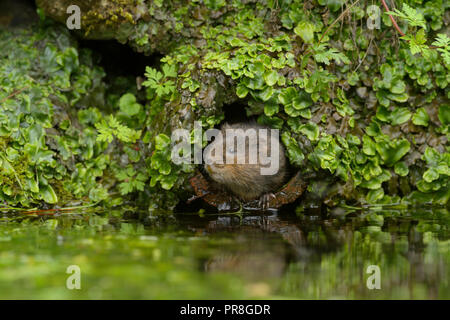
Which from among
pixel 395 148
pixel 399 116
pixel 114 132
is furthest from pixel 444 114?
pixel 114 132

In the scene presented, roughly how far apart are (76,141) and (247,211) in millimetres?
1944

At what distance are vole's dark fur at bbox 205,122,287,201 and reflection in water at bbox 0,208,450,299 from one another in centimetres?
45

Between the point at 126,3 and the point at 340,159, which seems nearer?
the point at 340,159

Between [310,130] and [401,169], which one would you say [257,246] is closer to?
[310,130]

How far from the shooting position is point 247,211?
4.70 m

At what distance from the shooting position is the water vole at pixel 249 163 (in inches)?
175

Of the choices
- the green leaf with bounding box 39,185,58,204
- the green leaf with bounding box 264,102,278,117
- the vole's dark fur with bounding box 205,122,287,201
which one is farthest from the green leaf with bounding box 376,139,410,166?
the green leaf with bounding box 39,185,58,204

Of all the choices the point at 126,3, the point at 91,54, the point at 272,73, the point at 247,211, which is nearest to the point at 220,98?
the point at 272,73

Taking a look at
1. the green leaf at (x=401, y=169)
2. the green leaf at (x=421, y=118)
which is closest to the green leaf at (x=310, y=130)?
the green leaf at (x=401, y=169)

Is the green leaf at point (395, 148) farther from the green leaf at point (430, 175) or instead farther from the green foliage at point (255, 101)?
the green leaf at point (430, 175)

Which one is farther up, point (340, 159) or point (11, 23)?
point (11, 23)

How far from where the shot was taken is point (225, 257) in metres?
2.82
